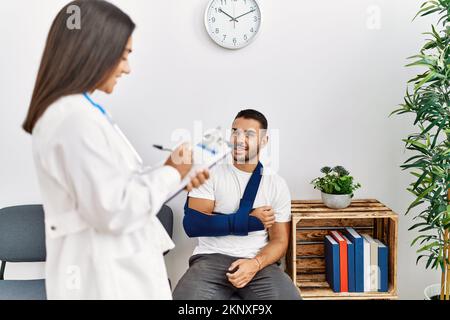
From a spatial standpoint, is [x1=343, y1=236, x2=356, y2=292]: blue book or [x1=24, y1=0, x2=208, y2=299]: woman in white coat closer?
[x1=24, y1=0, x2=208, y2=299]: woman in white coat

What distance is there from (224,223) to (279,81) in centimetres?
88

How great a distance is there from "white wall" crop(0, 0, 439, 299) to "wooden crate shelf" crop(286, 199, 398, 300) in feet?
0.56

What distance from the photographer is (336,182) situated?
2500 mm

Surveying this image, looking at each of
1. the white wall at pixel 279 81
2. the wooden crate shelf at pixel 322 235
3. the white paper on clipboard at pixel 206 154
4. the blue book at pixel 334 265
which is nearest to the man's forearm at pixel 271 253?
the wooden crate shelf at pixel 322 235

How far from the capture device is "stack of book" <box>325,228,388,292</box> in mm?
2461

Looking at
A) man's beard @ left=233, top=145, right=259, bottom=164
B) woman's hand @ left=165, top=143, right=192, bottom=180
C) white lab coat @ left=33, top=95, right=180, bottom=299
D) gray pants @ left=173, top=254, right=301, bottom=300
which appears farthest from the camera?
man's beard @ left=233, top=145, right=259, bottom=164

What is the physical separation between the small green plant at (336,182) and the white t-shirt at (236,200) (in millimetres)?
246

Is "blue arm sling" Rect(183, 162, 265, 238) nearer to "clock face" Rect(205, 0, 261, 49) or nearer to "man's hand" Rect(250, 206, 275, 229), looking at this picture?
"man's hand" Rect(250, 206, 275, 229)

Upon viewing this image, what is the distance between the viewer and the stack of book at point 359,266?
96.9 inches

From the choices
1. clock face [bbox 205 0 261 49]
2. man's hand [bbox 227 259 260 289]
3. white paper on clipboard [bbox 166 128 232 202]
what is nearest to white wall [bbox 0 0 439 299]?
clock face [bbox 205 0 261 49]

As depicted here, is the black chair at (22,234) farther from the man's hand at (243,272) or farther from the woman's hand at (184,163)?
the woman's hand at (184,163)

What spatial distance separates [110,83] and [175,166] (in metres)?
0.28

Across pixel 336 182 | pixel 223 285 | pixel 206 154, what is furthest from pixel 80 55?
pixel 336 182

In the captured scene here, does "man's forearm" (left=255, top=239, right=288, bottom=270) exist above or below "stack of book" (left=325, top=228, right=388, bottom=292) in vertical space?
above
